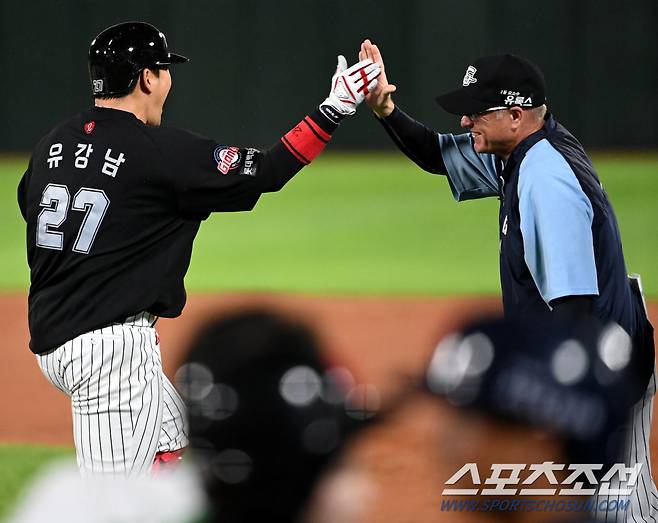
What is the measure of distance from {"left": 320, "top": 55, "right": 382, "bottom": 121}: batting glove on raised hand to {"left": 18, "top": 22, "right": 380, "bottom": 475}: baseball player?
0.89 ft

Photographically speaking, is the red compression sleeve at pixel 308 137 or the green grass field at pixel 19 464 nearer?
the red compression sleeve at pixel 308 137

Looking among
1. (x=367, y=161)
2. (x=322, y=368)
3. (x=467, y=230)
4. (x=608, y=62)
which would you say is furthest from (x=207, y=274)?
(x=322, y=368)

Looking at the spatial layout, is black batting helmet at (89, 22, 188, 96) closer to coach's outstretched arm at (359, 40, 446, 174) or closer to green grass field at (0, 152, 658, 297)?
coach's outstretched arm at (359, 40, 446, 174)

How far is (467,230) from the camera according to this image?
490 inches

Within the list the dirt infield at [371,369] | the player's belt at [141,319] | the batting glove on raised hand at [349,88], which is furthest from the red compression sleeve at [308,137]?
the player's belt at [141,319]

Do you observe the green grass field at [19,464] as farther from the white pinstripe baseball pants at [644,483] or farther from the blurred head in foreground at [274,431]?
the blurred head in foreground at [274,431]

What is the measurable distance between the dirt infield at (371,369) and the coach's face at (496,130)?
1.85 feet

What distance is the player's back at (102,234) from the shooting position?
2965 mm

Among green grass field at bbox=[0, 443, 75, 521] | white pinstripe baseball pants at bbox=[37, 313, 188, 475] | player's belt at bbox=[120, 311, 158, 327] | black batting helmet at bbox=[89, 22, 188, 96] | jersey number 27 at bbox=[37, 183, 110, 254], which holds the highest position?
black batting helmet at bbox=[89, 22, 188, 96]

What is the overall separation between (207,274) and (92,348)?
7609mm

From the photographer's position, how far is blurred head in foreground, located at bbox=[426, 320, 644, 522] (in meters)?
1.25

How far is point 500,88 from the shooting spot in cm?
331

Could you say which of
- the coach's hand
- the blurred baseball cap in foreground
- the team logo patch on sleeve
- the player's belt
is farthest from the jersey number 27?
the blurred baseball cap in foreground

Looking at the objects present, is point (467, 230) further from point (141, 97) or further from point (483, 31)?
point (141, 97)
